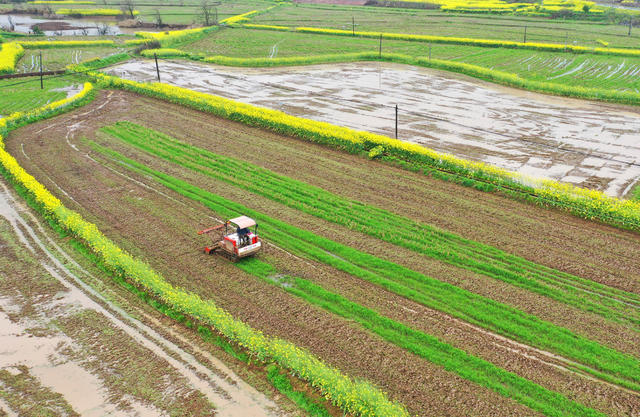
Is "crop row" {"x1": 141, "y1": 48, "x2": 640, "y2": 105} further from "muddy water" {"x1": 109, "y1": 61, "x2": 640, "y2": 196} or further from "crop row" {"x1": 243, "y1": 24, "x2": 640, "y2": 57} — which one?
"crop row" {"x1": 243, "y1": 24, "x2": 640, "y2": 57}

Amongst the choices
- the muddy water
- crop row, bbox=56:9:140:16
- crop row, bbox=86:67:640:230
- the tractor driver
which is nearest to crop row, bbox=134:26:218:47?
the muddy water

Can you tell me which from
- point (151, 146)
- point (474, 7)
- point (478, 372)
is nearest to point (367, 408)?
point (478, 372)

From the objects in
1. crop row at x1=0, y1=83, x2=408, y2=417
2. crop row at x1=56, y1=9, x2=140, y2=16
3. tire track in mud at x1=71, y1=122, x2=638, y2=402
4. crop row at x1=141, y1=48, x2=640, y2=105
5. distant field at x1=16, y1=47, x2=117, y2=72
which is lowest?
tire track in mud at x1=71, y1=122, x2=638, y2=402

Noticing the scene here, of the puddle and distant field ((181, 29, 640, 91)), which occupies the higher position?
the puddle

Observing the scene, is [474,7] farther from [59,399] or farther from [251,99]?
[59,399]

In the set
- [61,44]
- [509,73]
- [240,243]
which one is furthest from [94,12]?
[240,243]

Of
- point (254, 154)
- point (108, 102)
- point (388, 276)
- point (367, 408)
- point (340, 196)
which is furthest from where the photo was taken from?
point (108, 102)

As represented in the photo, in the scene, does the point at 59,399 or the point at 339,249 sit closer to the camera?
the point at 59,399
